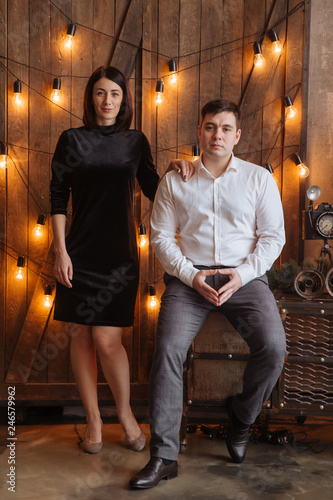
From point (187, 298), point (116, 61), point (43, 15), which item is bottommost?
point (187, 298)

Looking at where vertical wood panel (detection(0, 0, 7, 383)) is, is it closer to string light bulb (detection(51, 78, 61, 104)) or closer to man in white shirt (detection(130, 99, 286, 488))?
string light bulb (detection(51, 78, 61, 104))

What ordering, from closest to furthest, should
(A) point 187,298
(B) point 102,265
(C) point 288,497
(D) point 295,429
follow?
(C) point 288,497
(A) point 187,298
(B) point 102,265
(D) point 295,429

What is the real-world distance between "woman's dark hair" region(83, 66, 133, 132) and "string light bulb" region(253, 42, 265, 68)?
0.87 m

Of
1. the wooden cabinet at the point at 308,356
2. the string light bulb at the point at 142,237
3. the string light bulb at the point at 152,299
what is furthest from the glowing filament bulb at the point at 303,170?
the string light bulb at the point at 152,299

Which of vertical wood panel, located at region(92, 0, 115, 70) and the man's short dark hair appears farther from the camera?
vertical wood panel, located at region(92, 0, 115, 70)

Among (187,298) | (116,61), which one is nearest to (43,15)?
(116,61)

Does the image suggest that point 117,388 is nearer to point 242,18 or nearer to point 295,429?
point 295,429

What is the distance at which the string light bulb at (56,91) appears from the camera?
2.83m

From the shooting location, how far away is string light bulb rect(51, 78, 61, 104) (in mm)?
2832

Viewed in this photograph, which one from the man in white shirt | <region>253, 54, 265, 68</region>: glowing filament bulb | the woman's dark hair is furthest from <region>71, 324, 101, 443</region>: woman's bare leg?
<region>253, 54, 265, 68</region>: glowing filament bulb

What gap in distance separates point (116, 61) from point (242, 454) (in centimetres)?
221

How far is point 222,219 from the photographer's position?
2367 millimetres

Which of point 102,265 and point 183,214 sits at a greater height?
point 183,214

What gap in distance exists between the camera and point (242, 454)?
2.29 m
